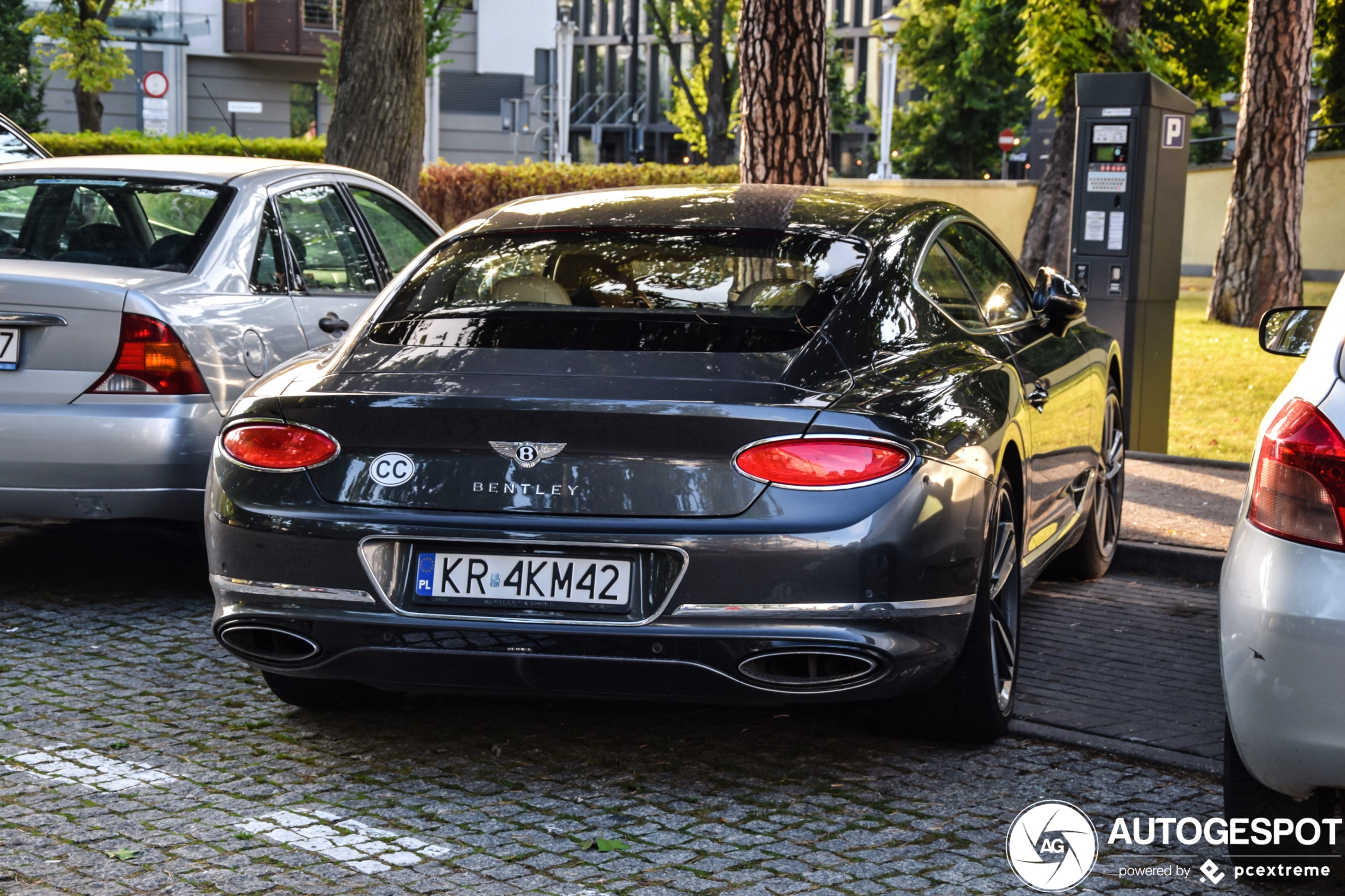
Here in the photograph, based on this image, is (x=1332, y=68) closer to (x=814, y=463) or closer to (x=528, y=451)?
(x=814, y=463)

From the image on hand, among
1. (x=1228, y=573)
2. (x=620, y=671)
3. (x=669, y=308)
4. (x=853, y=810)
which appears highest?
(x=669, y=308)

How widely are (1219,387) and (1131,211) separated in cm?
564

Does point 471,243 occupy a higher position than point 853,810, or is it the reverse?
point 471,243

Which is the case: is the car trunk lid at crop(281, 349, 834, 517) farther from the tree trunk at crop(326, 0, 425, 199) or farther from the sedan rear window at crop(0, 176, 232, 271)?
the tree trunk at crop(326, 0, 425, 199)

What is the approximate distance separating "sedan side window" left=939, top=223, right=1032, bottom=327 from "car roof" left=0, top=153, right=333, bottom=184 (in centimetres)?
281

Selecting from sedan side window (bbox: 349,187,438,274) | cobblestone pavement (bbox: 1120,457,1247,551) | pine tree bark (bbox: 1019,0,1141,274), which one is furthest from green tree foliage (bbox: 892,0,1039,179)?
sedan side window (bbox: 349,187,438,274)

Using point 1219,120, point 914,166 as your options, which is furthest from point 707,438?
point 914,166

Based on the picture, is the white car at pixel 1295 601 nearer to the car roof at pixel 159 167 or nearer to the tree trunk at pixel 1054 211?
the car roof at pixel 159 167

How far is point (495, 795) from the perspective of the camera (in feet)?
13.7

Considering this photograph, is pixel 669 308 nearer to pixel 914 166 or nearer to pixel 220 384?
pixel 220 384

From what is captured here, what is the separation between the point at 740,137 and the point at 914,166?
161ft

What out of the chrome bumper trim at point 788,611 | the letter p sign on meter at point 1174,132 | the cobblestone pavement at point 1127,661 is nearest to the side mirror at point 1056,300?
the cobblestone pavement at point 1127,661

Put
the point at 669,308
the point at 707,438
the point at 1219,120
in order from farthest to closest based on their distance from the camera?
the point at 1219,120, the point at 669,308, the point at 707,438

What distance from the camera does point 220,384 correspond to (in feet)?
19.5
